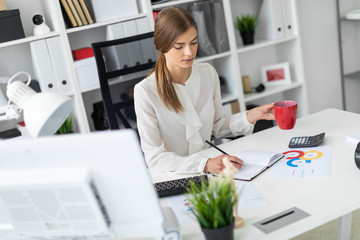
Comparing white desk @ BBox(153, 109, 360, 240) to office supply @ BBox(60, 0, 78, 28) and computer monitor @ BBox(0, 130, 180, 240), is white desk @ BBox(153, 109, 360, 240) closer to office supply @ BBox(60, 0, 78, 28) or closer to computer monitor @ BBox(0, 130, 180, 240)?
computer monitor @ BBox(0, 130, 180, 240)

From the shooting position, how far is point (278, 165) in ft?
5.13

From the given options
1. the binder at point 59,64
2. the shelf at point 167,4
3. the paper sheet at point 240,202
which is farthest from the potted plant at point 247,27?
the paper sheet at point 240,202

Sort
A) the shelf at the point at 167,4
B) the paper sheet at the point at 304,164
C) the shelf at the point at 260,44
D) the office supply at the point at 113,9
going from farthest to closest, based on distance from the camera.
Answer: the shelf at the point at 260,44
the shelf at the point at 167,4
the office supply at the point at 113,9
the paper sheet at the point at 304,164

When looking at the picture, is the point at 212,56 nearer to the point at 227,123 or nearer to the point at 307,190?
the point at 227,123

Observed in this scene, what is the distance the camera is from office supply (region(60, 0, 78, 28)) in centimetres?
274

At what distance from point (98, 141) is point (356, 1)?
3.46 m

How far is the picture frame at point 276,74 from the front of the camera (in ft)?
11.4

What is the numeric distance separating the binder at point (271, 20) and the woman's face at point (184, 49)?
1.62 metres

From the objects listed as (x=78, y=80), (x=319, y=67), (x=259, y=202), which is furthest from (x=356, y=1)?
(x=259, y=202)

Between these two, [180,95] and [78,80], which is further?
[78,80]

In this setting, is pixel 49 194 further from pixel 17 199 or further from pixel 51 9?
pixel 51 9

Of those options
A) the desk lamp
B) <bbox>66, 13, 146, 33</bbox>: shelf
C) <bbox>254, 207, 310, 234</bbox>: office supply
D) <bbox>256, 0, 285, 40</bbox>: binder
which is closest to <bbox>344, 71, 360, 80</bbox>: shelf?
<bbox>256, 0, 285, 40</bbox>: binder

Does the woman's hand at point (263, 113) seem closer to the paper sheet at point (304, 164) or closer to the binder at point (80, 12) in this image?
the paper sheet at point (304, 164)

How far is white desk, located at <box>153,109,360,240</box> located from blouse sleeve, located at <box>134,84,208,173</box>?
0.06 m
